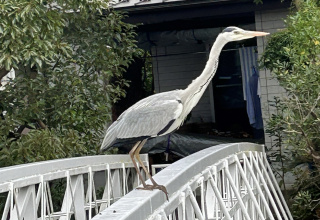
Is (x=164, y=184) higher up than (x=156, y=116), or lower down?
lower down

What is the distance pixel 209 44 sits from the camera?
1619cm

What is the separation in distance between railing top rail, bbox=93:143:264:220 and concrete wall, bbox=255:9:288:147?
4.99 m

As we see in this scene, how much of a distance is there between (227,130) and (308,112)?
7130mm

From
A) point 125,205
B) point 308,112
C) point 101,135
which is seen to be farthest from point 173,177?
point 101,135

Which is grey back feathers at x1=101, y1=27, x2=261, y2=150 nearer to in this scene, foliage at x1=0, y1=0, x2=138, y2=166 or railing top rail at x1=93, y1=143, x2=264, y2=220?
railing top rail at x1=93, y1=143, x2=264, y2=220

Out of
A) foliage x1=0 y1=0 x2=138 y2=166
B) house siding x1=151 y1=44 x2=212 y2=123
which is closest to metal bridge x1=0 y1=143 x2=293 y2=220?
foliage x1=0 y1=0 x2=138 y2=166

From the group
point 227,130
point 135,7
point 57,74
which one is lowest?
point 227,130

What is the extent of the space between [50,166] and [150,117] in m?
1.62

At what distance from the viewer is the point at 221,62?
53.4 ft

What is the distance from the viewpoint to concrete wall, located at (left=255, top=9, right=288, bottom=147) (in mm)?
12234

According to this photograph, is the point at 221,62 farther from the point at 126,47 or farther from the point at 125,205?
the point at 125,205

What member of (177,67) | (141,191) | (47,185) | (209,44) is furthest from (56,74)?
(177,67)

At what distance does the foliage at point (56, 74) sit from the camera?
A: 27.0 feet

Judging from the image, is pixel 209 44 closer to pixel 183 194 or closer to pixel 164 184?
pixel 183 194
